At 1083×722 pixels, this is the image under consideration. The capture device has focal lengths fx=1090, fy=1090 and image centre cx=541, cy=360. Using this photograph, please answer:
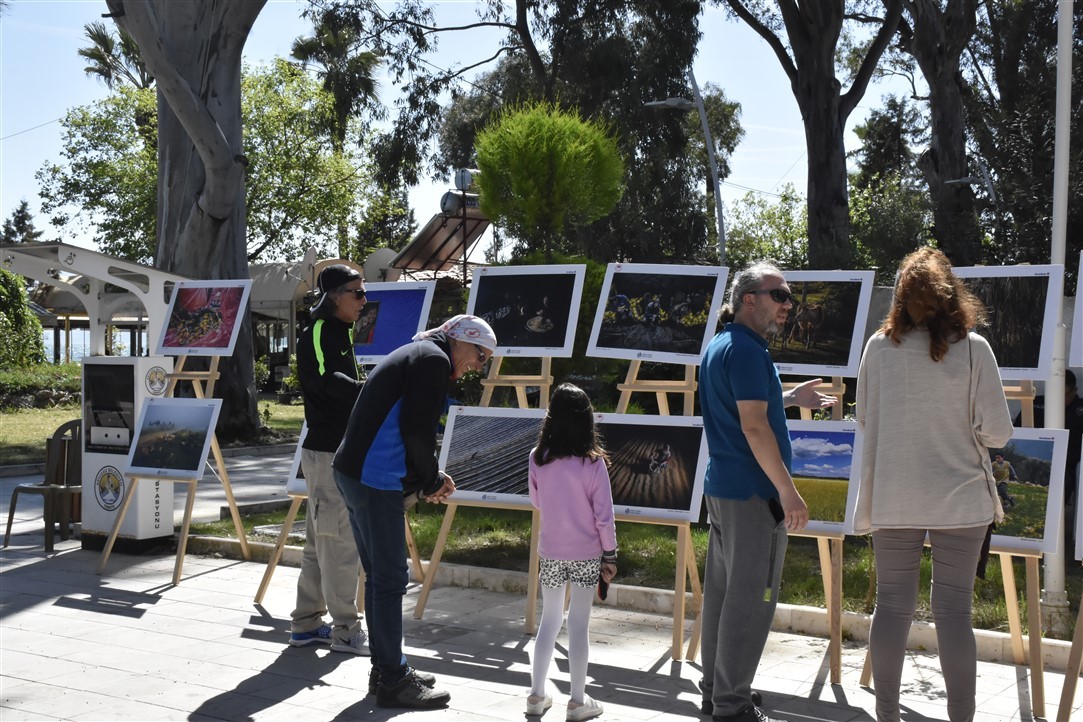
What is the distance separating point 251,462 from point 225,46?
587cm

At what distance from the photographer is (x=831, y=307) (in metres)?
5.86

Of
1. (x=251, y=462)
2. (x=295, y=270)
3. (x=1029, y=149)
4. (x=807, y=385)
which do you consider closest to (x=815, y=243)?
(x=1029, y=149)

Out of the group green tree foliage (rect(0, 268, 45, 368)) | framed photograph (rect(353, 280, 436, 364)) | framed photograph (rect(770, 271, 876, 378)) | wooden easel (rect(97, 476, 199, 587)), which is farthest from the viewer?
green tree foliage (rect(0, 268, 45, 368))

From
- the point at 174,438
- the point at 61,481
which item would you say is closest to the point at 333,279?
the point at 174,438

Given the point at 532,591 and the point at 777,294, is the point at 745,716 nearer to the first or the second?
the point at 777,294

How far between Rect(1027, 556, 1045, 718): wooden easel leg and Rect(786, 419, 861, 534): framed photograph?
0.82 meters

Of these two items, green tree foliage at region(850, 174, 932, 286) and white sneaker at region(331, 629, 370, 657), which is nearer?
white sneaker at region(331, 629, 370, 657)

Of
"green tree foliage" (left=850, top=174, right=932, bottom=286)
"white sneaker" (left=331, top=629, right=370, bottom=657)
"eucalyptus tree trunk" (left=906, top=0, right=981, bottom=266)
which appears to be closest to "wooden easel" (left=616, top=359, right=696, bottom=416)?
"white sneaker" (left=331, top=629, right=370, bottom=657)

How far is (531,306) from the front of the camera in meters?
6.71

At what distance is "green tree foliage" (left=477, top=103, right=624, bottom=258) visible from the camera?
34.7 ft

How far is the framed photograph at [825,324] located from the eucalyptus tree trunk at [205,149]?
945 centimetres

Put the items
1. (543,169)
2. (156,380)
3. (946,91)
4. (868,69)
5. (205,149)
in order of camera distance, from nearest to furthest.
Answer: (156,380) < (543,169) < (205,149) < (946,91) < (868,69)

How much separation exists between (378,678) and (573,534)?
113 centimetres

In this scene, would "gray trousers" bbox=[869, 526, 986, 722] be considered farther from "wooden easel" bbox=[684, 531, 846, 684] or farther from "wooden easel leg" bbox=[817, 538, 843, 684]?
"wooden easel leg" bbox=[817, 538, 843, 684]
